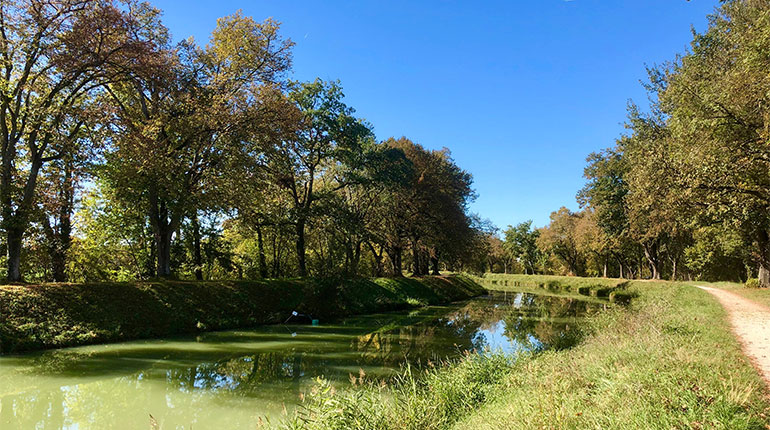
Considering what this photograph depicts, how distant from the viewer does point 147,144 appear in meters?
15.8

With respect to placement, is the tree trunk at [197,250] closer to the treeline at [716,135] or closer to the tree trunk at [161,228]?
the tree trunk at [161,228]

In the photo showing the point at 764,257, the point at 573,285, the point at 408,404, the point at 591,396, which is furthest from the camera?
the point at 573,285

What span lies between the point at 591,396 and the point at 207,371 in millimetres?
8836

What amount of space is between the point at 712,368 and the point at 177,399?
30.2 ft

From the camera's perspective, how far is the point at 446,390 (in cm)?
702

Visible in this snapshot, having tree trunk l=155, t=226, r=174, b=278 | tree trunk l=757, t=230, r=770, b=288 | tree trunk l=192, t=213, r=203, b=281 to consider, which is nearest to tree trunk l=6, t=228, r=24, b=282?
tree trunk l=155, t=226, r=174, b=278

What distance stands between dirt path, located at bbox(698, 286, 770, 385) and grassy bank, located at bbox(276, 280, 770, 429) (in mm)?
262

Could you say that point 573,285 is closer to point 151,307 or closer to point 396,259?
point 396,259

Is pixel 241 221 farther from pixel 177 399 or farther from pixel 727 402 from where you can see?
pixel 727 402

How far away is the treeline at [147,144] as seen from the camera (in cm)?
1399

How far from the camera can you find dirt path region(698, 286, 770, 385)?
22.7 ft

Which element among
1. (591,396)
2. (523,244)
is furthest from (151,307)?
(523,244)

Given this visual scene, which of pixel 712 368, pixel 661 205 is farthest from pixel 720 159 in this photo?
pixel 712 368

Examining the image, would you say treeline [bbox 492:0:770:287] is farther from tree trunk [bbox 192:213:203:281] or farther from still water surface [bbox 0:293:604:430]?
tree trunk [bbox 192:213:203:281]
